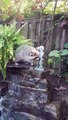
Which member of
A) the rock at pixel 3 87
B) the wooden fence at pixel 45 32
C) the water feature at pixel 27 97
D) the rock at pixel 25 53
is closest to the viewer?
the water feature at pixel 27 97

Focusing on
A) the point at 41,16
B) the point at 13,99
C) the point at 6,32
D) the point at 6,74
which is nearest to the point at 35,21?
the point at 41,16

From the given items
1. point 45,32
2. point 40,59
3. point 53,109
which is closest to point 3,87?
point 40,59

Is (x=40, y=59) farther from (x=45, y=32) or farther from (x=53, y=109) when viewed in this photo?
(x=45, y=32)

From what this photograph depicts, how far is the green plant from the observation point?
4.61 meters

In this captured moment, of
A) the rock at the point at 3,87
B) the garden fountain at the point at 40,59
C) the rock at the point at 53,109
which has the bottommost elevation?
the rock at the point at 53,109

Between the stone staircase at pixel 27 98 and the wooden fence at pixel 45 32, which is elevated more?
Answer: the wooden fence at pixel 45 32

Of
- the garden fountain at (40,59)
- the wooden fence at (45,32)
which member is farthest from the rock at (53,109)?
the wooden fence at (45,32)

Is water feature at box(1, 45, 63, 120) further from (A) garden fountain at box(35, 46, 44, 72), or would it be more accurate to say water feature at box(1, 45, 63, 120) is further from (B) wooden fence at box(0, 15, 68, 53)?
(B) wooden fence at box(0, 15, 68, 53)

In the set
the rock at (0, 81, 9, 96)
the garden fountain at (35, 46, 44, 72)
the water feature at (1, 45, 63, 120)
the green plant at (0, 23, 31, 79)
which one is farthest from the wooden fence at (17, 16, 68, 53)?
the rock at (0, 81, 9, 96)

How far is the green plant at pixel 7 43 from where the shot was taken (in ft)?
15.1

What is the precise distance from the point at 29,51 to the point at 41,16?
1.66 meters

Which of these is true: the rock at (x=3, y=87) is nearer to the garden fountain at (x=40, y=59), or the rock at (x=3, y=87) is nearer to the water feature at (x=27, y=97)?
the water feature at (x=27, y=97)

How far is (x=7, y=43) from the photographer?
469 cm

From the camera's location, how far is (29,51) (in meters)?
4.58
